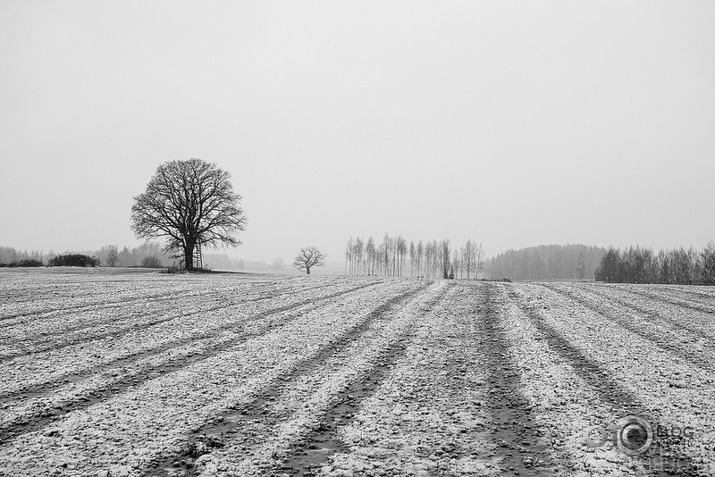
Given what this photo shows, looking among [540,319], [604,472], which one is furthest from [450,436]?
[540,319]

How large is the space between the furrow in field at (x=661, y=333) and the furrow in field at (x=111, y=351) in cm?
1258

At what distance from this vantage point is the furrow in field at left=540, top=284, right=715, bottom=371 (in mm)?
9594

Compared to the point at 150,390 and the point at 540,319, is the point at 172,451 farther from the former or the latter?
the point at 540,319

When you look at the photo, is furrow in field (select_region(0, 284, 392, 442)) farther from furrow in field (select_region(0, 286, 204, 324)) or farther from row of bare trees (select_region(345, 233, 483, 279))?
row of bare trees (select_region(345, 233, 483, 279))

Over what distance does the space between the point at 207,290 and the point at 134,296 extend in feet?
13.2

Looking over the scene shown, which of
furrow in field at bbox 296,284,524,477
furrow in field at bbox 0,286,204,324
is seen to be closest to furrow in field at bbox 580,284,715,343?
furrow in field at bbox 296,284,524,477

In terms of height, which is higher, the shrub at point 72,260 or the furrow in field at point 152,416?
the shrub at point 72,260

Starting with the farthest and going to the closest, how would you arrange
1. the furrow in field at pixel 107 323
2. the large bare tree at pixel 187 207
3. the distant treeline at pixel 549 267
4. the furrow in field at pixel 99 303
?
the distant treeline at pixel 549 267 → the large bare tree at pixel 187 207 → the furrow in field at pixel 99 303 → the furrow in field at pixel 107 323

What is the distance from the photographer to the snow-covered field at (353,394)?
15.6 ft

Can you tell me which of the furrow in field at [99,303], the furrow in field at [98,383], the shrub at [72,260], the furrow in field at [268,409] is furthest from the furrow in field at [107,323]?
the shrub at [72,260]

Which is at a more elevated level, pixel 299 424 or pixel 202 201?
pixel 202 201

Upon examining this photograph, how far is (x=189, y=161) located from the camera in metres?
45.8

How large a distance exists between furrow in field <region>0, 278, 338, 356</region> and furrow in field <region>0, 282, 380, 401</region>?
1.84ft

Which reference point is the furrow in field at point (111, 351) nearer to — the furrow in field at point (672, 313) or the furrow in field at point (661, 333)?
the furrow in field at point (661, 333)
